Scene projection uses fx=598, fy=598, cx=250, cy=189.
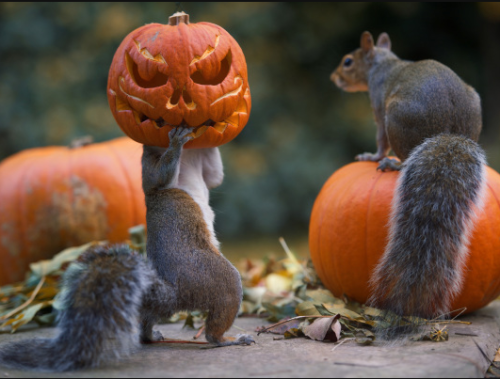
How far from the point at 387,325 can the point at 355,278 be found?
48 cm

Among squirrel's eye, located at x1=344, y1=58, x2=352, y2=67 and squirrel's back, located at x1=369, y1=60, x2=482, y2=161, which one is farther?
squirrel's eye, located at x1=344, y1=58, x2=352, y2=67

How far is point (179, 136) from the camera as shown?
2.14m

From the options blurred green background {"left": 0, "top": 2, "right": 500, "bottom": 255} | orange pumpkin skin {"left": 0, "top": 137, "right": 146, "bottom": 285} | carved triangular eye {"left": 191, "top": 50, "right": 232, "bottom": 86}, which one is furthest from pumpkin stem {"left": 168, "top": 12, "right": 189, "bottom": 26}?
blurred green background {"left": 0, "top": 2, "right": 500, "bottom": 255}

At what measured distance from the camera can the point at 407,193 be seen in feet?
7.47

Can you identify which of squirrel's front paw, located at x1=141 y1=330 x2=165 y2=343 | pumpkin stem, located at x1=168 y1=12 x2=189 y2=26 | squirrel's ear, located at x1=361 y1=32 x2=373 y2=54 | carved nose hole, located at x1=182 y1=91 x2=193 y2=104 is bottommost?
squirrel's front paw, located at x1=141 y1=330 x2=165 y2=343

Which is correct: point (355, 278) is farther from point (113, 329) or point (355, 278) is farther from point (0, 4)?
point (0, 4)

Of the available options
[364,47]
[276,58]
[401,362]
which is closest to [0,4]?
[276,58]

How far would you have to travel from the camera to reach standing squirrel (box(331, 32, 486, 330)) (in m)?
2.15

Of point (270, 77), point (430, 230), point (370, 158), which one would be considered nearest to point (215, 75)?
point (430, 230)

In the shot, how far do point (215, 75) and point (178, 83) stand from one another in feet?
0.58

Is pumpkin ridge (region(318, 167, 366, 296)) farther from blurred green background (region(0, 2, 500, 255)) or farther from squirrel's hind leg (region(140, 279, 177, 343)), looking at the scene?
blurred green background (region(0, 2, 500, 255))

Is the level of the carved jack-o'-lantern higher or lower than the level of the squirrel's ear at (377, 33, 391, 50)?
lower

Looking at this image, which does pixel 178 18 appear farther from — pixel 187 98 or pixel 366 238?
pixel 366 238

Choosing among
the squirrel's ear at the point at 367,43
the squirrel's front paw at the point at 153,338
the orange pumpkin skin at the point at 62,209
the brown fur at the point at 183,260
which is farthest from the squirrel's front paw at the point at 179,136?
the squirrel's ear at the point at 367,43
